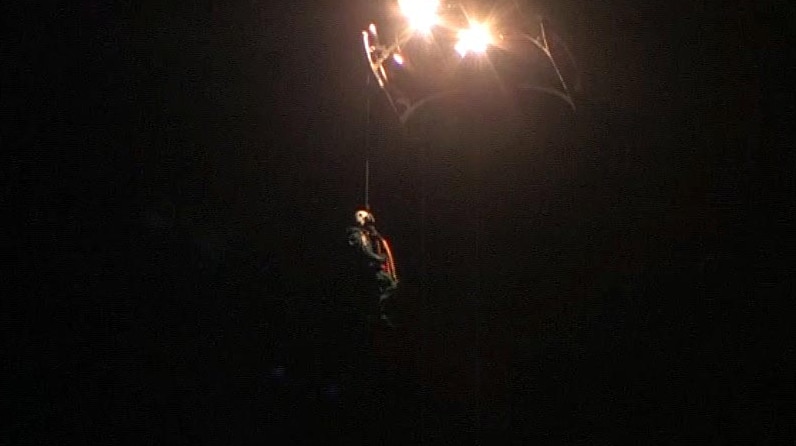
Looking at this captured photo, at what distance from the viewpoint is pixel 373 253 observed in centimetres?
275

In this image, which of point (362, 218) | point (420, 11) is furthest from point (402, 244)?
point (420, 11)

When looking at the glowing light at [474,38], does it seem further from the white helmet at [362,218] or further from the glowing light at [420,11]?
the white helmet at [362,218]

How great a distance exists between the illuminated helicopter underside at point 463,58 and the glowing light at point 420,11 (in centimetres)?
5

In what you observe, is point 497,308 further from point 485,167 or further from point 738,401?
point 738,401

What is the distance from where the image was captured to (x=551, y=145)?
3.47m

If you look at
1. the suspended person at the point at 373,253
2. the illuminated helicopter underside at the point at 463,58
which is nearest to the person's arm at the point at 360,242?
the suspended person at the point at 373,253

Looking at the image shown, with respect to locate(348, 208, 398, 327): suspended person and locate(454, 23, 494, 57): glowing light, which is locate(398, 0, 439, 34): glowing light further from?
locate(348, 208, 398, 327): suspended person

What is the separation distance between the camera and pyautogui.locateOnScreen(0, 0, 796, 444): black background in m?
3.22

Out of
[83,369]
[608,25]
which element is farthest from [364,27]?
[83,369]

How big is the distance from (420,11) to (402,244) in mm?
1359

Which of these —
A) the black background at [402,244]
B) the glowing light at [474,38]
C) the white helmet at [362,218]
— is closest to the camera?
the glowing light at [474,38]

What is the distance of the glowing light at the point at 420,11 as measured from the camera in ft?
8.23

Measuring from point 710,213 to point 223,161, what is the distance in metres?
2.29

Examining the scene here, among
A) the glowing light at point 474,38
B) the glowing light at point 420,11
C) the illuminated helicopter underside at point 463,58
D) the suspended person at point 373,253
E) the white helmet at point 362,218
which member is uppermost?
the illuminated helicopter underside at point 463,58
